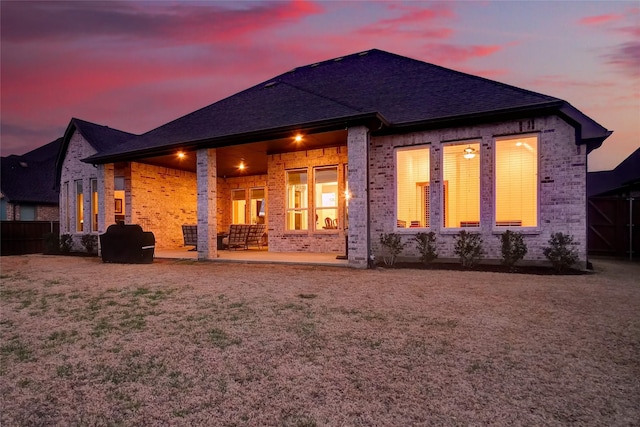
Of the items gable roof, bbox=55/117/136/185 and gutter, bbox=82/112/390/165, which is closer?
gutter, bbox=82/112/390/165

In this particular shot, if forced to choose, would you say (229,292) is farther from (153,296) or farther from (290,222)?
(290,222)

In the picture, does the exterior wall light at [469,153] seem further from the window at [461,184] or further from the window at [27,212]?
the window at [27,212]

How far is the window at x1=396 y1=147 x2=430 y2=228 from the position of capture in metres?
9.33

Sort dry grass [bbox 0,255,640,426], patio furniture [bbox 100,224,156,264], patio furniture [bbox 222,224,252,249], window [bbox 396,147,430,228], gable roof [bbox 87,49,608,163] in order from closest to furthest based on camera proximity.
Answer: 1. dry grass [bbox 0,255,640,426]
2. gable roof [bbox 87,49,608,163]
3. window [bbox 396,147,430,228]
4. patio furniture [bbox 100,224,156,264]
5. patio furniture [bbox 222,224,252,249]

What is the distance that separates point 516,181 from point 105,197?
528 inches

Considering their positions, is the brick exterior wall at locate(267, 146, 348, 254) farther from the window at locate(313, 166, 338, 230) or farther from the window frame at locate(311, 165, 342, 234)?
the window at locate(313, 166, 338, 230)

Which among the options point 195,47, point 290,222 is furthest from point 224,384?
point 195,47

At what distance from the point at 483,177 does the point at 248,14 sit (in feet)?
31.8

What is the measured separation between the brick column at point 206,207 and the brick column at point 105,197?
4450mm

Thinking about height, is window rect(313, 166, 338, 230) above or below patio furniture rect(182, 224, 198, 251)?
above

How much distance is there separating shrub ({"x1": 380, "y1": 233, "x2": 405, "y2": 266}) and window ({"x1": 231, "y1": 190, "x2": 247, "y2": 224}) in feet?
30.1

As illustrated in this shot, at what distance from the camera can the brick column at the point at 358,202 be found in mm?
8055

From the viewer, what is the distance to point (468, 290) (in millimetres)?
5508

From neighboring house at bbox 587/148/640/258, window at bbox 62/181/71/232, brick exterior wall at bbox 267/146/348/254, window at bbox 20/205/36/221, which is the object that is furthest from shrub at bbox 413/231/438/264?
window at bbox 20/205/36/221
